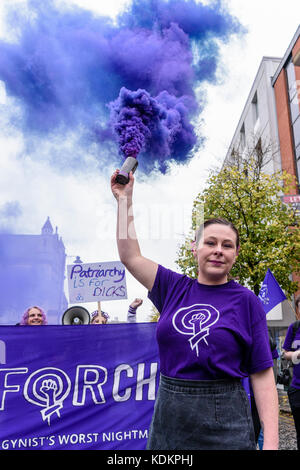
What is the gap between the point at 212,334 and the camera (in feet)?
4.87

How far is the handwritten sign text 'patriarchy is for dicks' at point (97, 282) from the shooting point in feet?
24.6

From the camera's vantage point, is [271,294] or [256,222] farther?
[256,222]

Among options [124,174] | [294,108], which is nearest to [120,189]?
[124,174]

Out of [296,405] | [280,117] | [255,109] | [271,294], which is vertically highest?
[255,109]

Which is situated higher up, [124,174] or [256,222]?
[256,222]

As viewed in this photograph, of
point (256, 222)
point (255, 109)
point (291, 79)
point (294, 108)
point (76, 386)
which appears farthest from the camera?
point (255, 109)

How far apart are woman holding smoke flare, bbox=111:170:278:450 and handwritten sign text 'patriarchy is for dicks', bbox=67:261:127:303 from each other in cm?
585

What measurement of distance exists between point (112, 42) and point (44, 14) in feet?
6.86

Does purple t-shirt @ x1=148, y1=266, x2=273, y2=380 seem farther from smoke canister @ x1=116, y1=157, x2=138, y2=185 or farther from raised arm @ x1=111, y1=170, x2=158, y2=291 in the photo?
smoke canister @ x1=116, y1=157, x2=138, y2=185

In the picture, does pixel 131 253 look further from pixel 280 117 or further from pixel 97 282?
pixel 280 117

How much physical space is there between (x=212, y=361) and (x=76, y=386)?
3.28 metres
